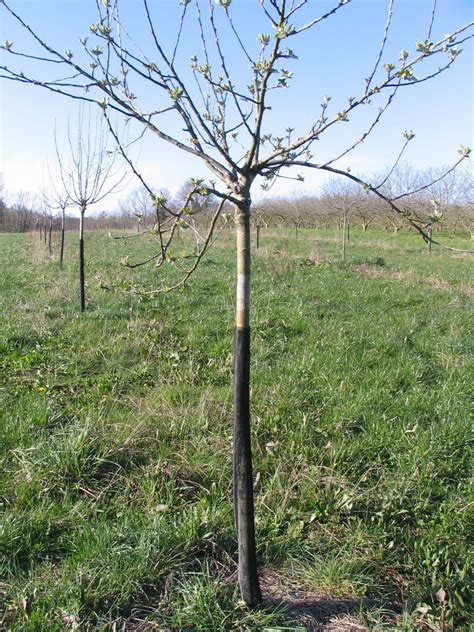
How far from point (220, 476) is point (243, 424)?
130 centimetres

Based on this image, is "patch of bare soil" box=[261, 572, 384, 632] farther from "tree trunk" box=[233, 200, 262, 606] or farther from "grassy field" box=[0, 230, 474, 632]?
"tree trunk" box=[233, 200, 262, 606]

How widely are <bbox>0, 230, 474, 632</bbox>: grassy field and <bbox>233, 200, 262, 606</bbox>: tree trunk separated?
180 millimetres

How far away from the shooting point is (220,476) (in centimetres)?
329

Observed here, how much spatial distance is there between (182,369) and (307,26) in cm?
394

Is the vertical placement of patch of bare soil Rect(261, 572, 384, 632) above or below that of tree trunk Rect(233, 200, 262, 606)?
below

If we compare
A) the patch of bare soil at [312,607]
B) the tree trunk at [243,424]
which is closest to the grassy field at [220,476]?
the patch of bare soil at [312,607]

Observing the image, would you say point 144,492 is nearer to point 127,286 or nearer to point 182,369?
point 127,286

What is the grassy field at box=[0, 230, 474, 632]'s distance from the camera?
2.30 m

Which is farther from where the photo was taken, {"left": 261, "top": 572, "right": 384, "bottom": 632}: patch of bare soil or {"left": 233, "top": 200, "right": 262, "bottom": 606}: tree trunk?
{"left": 261, "top": 572, "right": 384, "bottom": 632}: patch of bare soil

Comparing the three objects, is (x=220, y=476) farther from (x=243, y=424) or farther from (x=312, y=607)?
(x=243, y=424)

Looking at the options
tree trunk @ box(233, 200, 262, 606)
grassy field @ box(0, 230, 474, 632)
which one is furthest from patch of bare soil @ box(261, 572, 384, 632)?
tree trunk @ box(233, 200, 262, 606)

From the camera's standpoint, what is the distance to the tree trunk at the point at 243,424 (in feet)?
6.74

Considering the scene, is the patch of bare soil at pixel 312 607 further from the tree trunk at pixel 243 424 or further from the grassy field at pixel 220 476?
the tree trunk at pixel 243 424

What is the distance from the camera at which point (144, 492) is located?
3.06 m
